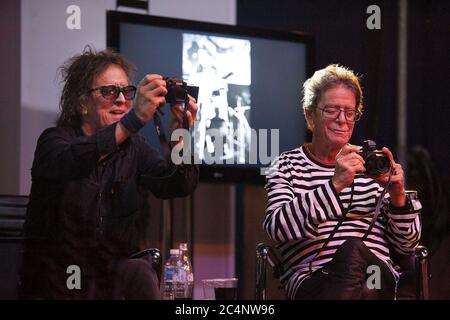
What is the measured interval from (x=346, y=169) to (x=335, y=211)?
→ 12cm

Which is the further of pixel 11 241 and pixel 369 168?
pixel 11 241

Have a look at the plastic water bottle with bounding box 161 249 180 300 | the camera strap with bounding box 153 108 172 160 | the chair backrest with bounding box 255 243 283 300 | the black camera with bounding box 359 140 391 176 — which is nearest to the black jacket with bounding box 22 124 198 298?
the camera strap with bounding box 153 108 172 160

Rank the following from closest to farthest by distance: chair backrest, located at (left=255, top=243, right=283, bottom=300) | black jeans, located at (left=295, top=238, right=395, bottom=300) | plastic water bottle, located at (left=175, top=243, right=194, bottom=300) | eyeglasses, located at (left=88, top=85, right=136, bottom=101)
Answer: black jeans, located at (left=295, top=238, right=395, bottom=300)
chair backrest, located at (left=255, top=243, right=283, bottom=300)
eyeglasses, located at (left=88, top=85, right=136, bottom=101)
plastic water bottle, located at (left=175, top=243, right=194, bottom=300)

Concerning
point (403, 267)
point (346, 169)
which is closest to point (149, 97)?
point (346, 169)

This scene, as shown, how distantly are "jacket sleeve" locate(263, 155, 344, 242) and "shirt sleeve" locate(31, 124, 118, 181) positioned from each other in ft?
1.65

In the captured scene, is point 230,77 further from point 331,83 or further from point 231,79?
point 331,83

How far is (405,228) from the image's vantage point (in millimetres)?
2260

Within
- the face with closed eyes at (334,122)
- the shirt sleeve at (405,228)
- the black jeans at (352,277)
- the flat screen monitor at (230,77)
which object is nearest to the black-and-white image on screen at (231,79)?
the flat screen monitor at (230,77)

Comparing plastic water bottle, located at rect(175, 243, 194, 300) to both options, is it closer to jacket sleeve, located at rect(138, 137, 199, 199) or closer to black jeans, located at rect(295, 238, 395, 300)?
jacket sleeve, located at rect(138, 137, 199, 199)

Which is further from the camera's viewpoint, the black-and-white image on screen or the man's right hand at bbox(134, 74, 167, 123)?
the black-and-white image on screen

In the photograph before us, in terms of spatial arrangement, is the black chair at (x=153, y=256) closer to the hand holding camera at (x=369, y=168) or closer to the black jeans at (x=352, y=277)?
the black jeans at (x=352, y=277)

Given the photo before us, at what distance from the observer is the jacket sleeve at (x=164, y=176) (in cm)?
241

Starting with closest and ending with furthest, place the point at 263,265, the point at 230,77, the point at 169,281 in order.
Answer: the point at 263,265 < the point at 169,281 < the point at 230,77

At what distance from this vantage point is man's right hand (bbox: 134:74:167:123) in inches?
83.0
